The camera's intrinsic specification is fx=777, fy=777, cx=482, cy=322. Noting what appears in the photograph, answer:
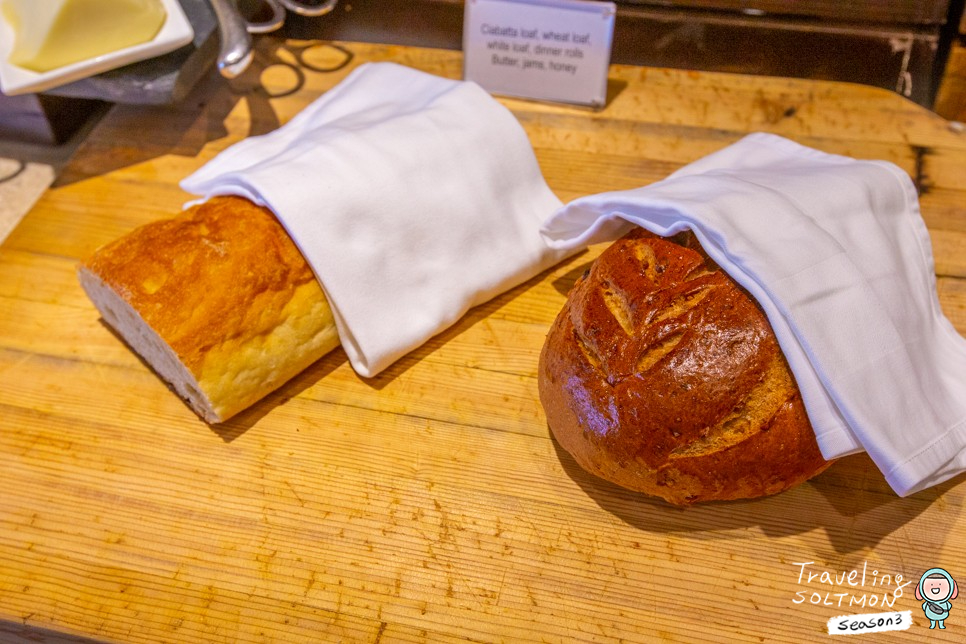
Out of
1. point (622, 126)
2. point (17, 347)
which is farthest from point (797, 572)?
point (17, 347)

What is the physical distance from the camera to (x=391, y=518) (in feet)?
4.91

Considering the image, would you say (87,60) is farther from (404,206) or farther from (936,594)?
(936,594)

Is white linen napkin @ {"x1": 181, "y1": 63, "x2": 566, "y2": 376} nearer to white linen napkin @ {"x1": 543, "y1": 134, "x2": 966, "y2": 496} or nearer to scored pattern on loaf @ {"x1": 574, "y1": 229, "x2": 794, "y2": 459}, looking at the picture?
white linen napkin @ {"x1": 543, "y1": 134, "x2": 966, "y2": 496}

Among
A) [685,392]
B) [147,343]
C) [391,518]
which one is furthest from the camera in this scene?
[147,343]

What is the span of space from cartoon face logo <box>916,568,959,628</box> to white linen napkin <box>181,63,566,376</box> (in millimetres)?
999

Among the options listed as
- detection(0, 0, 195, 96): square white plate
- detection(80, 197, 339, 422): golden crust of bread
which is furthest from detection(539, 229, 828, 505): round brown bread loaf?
detection(0, 0, 195, 96): square white plate

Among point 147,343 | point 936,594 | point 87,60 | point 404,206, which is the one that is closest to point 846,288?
point 936,594

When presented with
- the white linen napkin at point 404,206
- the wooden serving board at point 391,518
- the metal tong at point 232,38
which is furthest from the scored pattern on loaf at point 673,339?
the metal tong at point 232,38

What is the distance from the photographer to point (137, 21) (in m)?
1.99

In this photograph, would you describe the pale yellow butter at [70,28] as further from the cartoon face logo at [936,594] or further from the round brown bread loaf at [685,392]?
the cartoon face logo at [936,594]

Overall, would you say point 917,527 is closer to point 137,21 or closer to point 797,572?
point 797,572

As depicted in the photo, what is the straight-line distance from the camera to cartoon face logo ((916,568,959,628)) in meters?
1.35

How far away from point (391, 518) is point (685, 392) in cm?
61

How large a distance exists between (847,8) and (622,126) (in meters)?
0.80
